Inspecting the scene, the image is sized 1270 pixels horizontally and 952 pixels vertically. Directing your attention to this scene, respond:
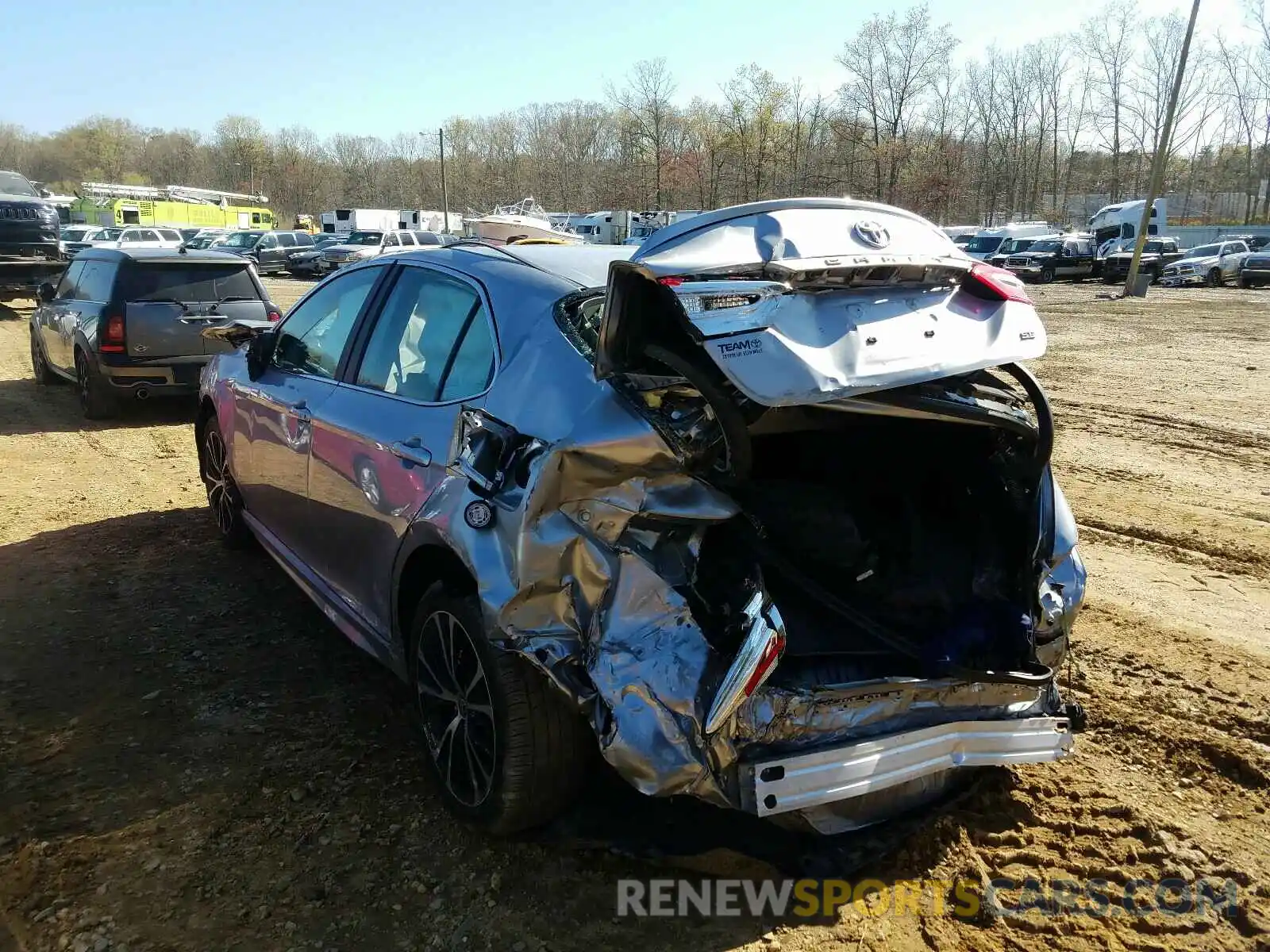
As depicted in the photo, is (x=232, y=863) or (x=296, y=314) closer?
(x=232, y=863)

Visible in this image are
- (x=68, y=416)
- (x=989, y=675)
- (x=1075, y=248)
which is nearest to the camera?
(x=989, y=675)

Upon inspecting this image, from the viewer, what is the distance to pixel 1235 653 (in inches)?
163

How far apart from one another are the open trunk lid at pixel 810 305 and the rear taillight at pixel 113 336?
799 cm

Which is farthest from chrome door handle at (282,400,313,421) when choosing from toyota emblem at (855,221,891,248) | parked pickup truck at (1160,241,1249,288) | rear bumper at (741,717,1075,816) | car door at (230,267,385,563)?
parked pickup truck at (1160,241,1249,288)

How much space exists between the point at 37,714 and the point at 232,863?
1464mm

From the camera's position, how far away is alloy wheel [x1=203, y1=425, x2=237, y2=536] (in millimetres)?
5262

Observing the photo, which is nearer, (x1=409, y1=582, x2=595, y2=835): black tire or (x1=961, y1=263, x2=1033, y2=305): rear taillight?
(x1=409, y1=582, x2=595, y2=835): black tire

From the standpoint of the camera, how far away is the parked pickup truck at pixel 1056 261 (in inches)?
1398

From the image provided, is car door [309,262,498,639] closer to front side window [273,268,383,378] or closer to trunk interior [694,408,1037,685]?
front side window [273,268,383,378]

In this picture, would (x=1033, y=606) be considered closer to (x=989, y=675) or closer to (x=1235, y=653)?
(x=989, y=675)

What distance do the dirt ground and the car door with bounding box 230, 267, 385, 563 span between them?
0.56 metres

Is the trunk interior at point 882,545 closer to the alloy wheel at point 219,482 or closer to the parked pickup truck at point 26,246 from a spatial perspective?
the alloy wheel at point 219,482

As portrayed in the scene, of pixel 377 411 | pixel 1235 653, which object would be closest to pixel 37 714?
pixel 377 411

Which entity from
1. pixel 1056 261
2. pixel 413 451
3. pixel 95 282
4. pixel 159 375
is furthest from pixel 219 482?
pixel 1056 261
